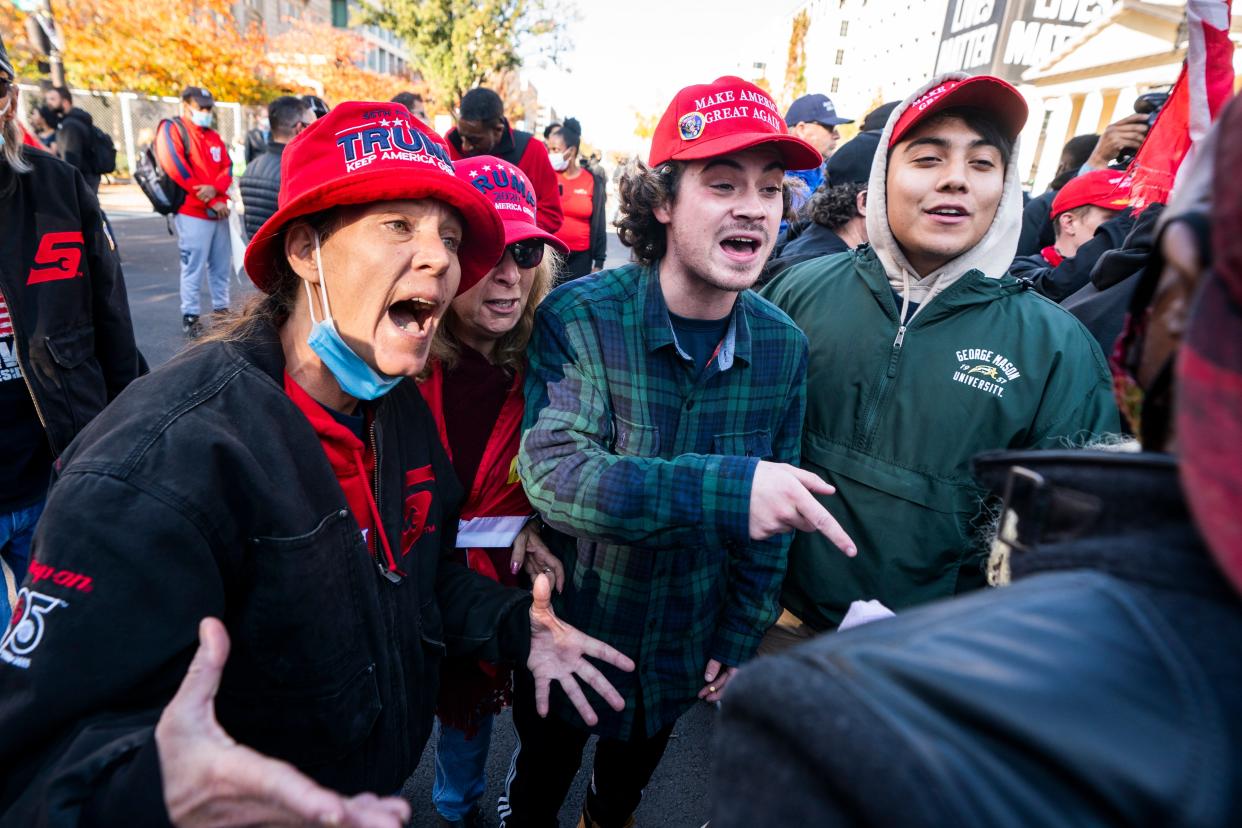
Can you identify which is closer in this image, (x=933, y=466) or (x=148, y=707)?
(x=148, y=707)

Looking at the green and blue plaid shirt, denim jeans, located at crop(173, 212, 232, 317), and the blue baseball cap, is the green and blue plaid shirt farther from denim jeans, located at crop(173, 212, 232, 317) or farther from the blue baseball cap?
denim jeans, located at crop(173, 212, 232, 317)

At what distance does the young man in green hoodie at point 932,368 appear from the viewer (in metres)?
1.72

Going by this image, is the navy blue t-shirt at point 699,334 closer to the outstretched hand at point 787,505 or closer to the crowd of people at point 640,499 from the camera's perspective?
the crowd of people at point 640,499

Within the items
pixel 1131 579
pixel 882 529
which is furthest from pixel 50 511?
pixel 882 529

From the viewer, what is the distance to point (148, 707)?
1.06 metres

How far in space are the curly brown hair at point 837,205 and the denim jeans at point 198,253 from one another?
5.74m

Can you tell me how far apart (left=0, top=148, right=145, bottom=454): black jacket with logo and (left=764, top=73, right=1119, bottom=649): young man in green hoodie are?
2.48 m

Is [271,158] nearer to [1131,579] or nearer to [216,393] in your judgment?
[216,393]

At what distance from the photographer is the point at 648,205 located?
212 cm

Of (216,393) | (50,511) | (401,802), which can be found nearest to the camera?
(401,802)

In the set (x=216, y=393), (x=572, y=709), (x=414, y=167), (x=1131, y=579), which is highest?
(x=414, y=167)

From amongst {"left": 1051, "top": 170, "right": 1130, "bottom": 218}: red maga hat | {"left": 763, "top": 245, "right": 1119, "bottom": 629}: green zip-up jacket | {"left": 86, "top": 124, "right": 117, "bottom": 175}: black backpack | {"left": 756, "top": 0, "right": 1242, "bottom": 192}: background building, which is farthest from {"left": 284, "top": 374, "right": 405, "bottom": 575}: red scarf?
{"left": 756, "top": 0, "right": 1242, "bottom": 192}: background building

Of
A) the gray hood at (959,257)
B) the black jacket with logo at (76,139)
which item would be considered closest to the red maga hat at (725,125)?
the gray hood at (959,257)

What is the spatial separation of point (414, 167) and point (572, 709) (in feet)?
5.03
